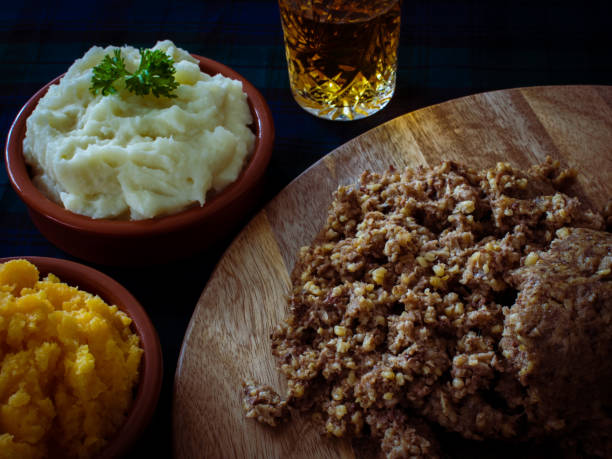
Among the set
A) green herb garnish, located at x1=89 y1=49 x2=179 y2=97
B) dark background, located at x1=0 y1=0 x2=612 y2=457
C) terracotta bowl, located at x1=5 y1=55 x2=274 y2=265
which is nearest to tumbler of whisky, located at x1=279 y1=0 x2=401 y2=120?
dark background, located at x1=0 y1=0 x2=612 y2=457

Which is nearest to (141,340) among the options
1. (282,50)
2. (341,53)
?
(341,53)

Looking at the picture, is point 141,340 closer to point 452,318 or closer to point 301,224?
point 301,224

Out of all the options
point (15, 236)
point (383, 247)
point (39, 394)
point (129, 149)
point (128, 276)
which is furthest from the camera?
point (15, 236)

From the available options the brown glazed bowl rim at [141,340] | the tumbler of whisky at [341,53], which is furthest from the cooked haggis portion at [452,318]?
the tumbler of whisky at [341,53]

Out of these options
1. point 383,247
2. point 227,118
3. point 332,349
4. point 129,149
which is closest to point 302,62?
point 227,118

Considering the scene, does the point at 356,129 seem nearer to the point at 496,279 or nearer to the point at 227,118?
the point at 227,118

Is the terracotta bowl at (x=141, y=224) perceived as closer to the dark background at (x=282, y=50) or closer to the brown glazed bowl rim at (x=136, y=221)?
the brown glazed bowl rim at (x=136, y=221)
